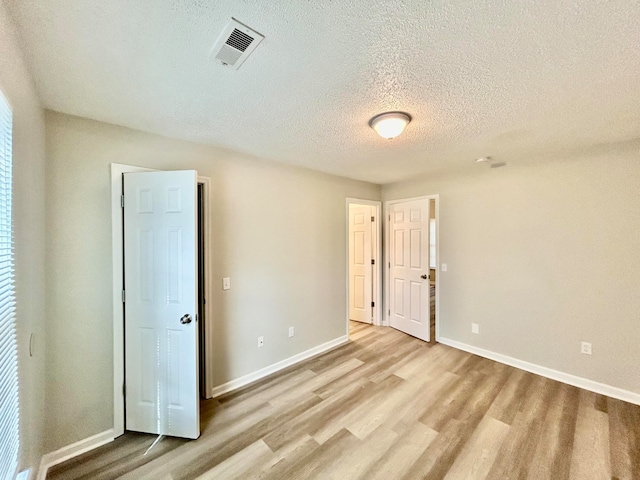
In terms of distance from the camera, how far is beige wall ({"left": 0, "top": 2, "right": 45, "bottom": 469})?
113 cm

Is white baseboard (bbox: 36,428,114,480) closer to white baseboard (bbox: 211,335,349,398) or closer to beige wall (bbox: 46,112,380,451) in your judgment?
beige wall (bbox: 46,112,380,451)

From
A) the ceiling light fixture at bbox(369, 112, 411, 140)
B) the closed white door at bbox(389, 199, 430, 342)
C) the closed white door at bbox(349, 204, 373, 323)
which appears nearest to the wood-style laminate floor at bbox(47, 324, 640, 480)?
the closed white door at bbox(389, 199, 430, 342)

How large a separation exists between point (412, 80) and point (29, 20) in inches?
69.9

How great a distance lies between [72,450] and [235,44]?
2.81 m

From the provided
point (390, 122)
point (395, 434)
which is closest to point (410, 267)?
point (395, 434)

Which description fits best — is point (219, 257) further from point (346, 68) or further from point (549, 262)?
point (549, 262)

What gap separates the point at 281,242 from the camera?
296 centimetres

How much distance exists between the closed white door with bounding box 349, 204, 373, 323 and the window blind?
12.8ft

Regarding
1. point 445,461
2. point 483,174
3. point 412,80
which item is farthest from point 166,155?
point 483,174

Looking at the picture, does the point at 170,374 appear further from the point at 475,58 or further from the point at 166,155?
the point at 475,58

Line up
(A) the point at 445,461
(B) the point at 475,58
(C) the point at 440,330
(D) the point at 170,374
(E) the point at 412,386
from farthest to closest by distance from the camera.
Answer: (C) the point at 440,330
(E) the point at 412,386
(D) the point at 170,374
(A) the point at 445,461
(B) the point at 475,58

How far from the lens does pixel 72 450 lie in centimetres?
175

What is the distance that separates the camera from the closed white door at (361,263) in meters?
4.35

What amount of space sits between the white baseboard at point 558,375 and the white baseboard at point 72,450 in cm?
383
